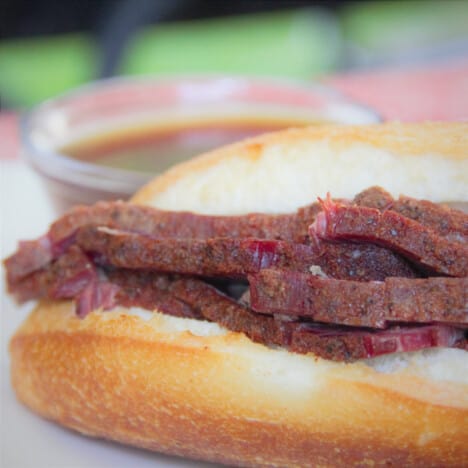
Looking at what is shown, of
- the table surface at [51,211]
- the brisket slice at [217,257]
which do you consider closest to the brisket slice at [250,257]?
the brisket slice at [217,257]

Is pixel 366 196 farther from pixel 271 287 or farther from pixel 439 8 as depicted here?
pixel 439 8

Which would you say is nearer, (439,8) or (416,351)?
(416,351)

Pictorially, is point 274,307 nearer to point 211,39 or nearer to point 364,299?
point 364,299

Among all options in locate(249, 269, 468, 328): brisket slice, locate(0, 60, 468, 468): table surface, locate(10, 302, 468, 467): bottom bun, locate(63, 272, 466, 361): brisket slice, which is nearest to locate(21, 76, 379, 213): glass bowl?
locate(0, 60, 468, 468): table surface

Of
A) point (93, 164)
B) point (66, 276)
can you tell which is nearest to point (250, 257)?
point (66, 276)

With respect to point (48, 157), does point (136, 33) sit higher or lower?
higher

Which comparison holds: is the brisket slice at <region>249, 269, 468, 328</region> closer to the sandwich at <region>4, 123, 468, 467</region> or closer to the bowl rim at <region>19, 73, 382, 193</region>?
the sandwich at <region>4, 123, 468, 467</region>

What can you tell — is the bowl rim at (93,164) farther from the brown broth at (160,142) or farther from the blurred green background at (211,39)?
the blurred green background at (211,39)

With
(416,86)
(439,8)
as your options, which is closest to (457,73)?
(416,86)
